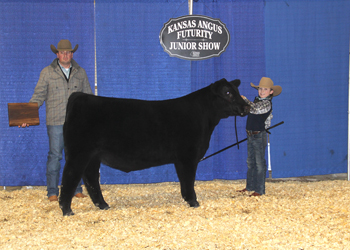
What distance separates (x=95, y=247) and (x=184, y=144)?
1.50 meters

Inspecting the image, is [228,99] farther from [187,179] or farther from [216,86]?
[187,179]

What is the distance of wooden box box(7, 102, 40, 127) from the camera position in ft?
13.3

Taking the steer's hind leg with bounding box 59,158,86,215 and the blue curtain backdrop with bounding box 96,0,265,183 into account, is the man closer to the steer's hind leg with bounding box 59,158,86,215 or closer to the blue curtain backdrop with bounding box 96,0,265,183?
the blue curtain backdrop with bounding box 96,0,265,183

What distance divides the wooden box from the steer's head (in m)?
2.11

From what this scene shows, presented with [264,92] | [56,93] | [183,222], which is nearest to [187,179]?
[183,222]

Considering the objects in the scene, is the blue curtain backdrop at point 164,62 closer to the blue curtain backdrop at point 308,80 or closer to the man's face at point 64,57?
the blue curtain backdrop at point 308,80

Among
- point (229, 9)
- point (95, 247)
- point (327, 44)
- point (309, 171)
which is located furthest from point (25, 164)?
point (327, 44)

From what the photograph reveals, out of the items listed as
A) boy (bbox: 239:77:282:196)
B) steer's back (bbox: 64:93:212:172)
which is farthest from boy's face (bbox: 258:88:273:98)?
steer's back (bbox: 64:93:212:172)

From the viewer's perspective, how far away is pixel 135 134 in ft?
12.2

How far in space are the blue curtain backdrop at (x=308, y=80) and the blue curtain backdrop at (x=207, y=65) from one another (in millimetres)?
16

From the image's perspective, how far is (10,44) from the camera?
5098mm

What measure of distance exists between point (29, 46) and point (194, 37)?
2.41m

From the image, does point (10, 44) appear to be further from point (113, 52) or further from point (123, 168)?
point (123, 168)

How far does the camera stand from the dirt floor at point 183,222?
2855 millimetres
